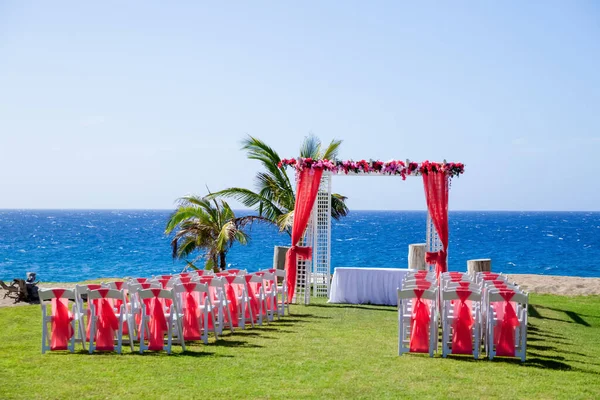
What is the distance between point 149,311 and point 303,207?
20.7ft

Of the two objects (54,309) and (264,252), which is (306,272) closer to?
(54,309)

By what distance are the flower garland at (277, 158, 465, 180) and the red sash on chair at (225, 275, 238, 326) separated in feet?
14.2

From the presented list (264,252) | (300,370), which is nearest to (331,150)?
(300,370)

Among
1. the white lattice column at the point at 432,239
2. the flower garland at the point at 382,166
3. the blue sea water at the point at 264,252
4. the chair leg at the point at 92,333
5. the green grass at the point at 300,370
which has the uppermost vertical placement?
the flower garland at the point at 382,166

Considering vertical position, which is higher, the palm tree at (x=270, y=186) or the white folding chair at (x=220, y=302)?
the palm tree at (x=270, y=186)

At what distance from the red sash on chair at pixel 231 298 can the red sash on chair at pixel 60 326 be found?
2.88 metres

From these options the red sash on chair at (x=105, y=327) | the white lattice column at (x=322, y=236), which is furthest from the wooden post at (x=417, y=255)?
the red sash on chair at (x=105, y=327)

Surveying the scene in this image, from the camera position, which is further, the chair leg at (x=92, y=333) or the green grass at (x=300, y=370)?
the chair leg at (x=92, y=333)

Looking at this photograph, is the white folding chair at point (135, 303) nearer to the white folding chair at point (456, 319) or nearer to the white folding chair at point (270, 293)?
the white folding chair at point (270, 293)

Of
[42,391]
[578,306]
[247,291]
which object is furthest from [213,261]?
[42,391]

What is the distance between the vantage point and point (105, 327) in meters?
9.80

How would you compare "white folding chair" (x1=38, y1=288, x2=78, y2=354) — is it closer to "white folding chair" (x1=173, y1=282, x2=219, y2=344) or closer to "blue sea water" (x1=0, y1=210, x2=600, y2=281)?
"white folding chair" (x1=173, y1=282, x2=219, y2=344)

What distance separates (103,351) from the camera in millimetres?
9797

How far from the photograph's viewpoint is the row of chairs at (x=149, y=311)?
9797 mm
